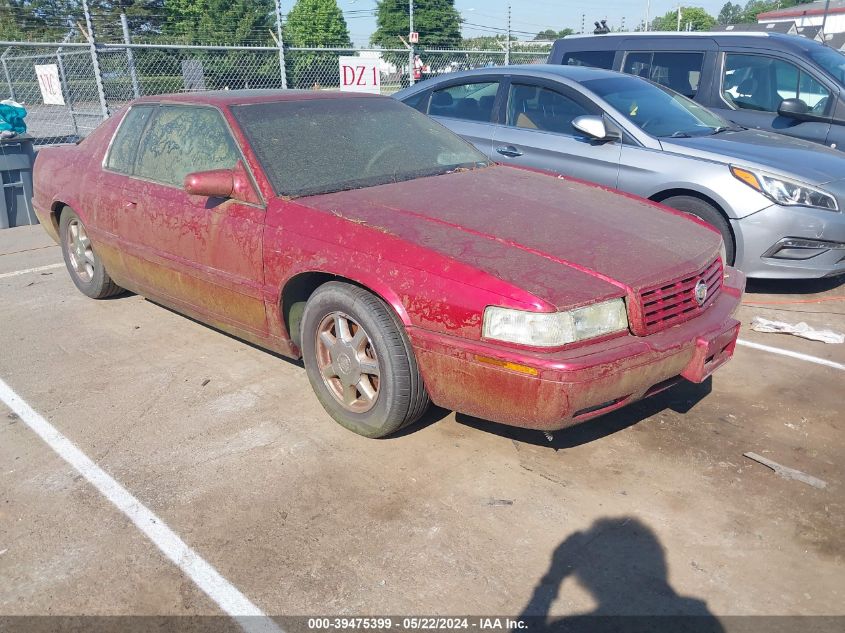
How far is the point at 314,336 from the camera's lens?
11.7 feet

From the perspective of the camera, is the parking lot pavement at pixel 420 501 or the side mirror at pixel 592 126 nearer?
the parking lot pavement at pixel 420 501

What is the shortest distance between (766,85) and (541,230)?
16.3 feet

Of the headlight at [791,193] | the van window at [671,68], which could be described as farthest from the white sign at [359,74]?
the headlight at [791,193]

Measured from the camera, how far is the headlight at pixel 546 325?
2.79 metres

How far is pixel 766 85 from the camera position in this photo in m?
7.02

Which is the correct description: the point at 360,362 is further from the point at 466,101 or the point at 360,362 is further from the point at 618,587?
the point at 466,101

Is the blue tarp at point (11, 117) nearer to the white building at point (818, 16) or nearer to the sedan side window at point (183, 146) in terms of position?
the sedan side window at point (183, 146)

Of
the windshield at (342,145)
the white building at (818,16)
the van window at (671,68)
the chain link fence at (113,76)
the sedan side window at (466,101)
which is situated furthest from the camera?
the white building at (818,16)

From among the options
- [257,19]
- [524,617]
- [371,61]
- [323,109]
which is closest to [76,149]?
[323,109]

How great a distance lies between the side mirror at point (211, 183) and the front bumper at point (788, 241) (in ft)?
11.6

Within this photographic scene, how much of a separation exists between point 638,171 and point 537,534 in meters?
3.57

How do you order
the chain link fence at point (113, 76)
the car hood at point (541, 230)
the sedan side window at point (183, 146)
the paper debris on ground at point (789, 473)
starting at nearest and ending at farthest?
the car hood at point (541, 230) → the paper debris on ground at point (789, 473) → the sedan side window at point (183, 146) → the chain link fence at point (113, 76)

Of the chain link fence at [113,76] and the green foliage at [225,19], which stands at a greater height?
the green foliage at [225,19]

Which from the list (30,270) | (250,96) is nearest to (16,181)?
(30,270)
